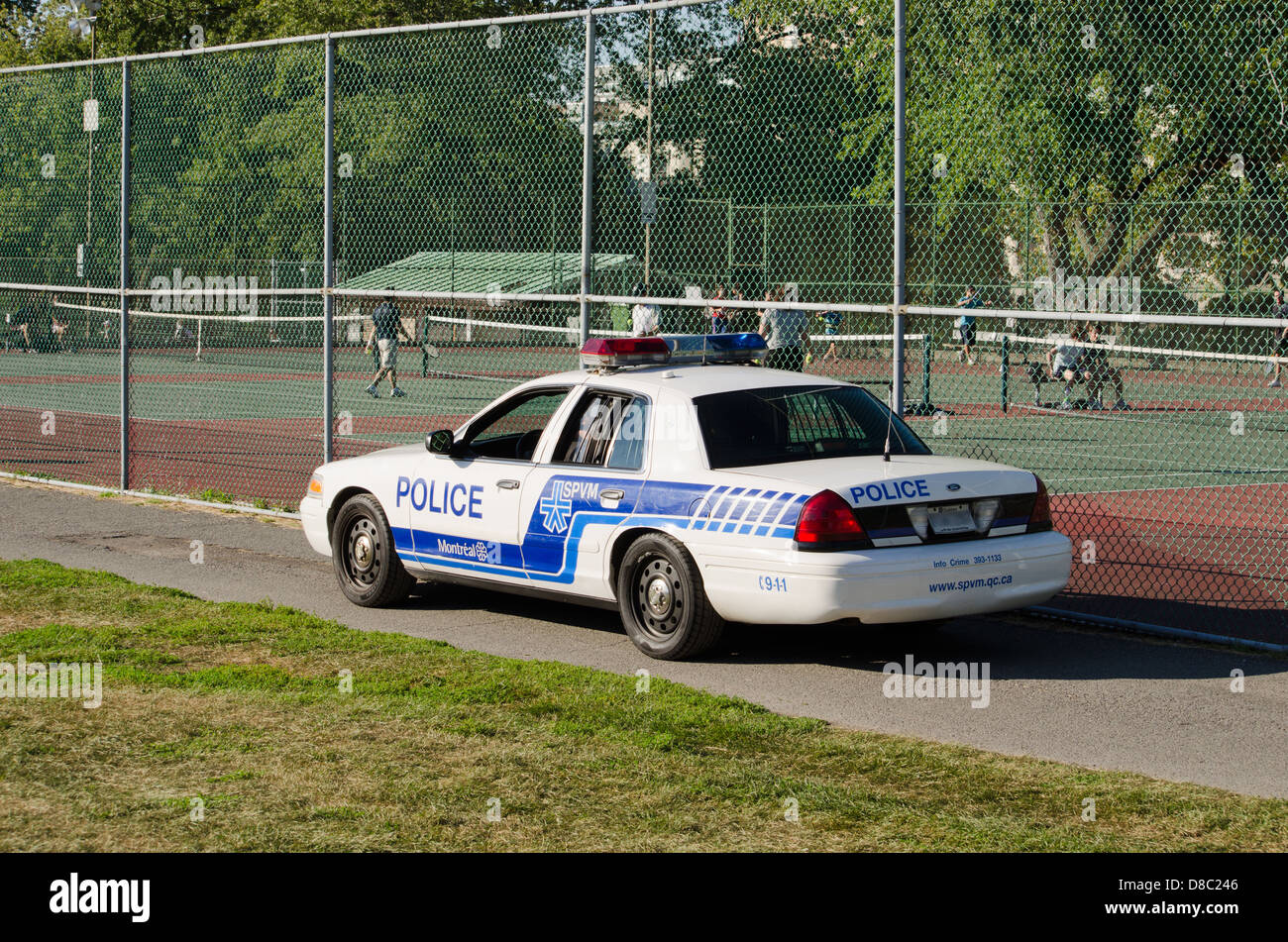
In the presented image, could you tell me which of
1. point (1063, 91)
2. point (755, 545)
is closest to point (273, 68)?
point (1063, 91)

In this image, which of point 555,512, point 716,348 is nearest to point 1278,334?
point 716,348

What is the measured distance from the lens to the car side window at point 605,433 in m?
8.90

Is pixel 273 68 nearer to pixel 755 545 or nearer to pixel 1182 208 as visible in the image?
pixel 755 545

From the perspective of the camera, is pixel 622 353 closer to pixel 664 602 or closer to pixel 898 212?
pixel 664 602

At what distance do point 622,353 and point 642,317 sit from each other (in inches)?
286

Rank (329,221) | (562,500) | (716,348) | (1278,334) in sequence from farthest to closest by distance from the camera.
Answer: (1278,334) < (329,221) < (716,348) < (562,500)

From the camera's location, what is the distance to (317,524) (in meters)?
10.4

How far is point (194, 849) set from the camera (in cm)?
517

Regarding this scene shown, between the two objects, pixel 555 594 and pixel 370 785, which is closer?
pixel 370 785

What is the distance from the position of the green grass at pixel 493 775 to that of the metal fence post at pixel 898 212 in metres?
3.24

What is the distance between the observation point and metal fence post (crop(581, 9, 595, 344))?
37.8 feet

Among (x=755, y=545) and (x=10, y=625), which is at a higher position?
(x=755, y=545)

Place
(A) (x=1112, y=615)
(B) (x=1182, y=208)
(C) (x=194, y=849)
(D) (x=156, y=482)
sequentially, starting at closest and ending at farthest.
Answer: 1. (C) (x=194, y=849)
2. (A) (x=1112, y=615)
3. (D) (x=156, y=482)
4. (B) (x=1182, y=208)

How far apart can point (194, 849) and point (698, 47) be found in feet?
26.5
